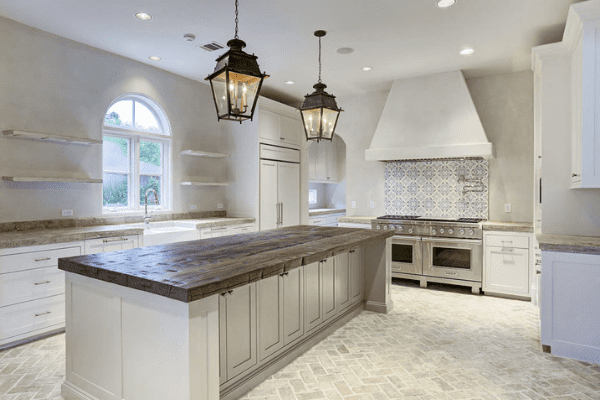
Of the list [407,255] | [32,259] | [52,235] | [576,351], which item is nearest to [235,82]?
[52,235]

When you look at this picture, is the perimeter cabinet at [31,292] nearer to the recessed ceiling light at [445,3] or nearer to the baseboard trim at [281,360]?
the baseboard trim at [281,360]

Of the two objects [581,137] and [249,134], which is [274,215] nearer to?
[249,134]

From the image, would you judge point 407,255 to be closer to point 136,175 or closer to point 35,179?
point 136,175

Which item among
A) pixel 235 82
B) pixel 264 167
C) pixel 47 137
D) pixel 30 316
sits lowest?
pixel 30 316

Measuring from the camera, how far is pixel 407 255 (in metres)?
5.15

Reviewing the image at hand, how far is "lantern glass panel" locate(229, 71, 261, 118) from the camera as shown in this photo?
2240 mm

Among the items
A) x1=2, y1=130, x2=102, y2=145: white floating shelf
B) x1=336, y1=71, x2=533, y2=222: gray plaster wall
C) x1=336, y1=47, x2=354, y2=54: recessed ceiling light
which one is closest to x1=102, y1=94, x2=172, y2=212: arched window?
x1=2, y1=130, x2=102, y2=145: white floating shelf

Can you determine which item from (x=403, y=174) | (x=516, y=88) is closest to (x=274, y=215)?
(x=403, y=174)

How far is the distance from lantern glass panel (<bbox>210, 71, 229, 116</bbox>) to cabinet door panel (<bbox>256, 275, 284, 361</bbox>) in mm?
1160

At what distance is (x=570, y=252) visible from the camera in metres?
2.84

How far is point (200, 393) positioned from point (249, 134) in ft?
14.7

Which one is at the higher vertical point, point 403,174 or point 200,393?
point 403,174

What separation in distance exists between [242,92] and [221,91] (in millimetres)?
129

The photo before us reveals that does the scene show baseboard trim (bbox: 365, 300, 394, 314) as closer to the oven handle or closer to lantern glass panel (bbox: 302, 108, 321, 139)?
the oven handle
